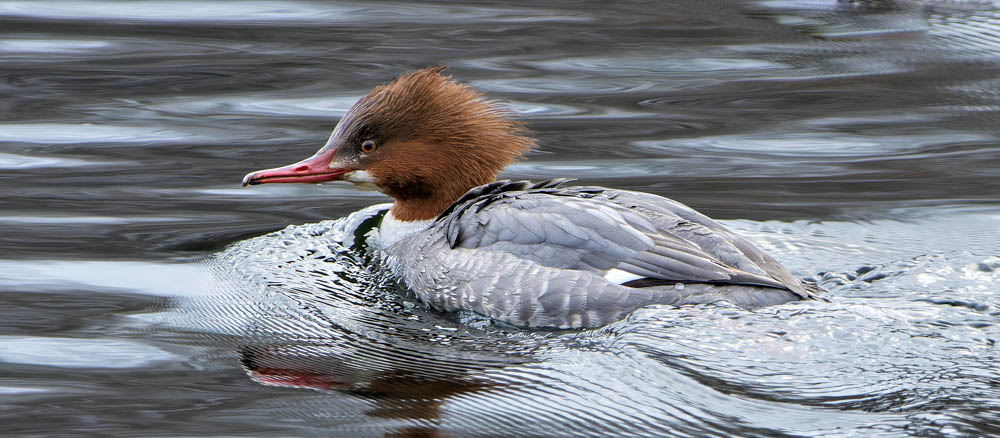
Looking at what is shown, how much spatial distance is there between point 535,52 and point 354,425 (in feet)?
20.0

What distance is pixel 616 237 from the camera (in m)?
4.83

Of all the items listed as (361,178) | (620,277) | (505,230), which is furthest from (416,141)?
(620,277)

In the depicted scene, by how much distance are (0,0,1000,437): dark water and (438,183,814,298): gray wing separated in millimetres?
193

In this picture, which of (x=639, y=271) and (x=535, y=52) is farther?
(x=535, y=52)

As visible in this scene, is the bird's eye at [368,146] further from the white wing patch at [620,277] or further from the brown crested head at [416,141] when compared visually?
the white wing patch at [620,277]

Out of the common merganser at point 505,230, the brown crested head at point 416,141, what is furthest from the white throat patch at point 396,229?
the brown crested head at point 416,141

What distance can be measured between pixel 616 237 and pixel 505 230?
0.48 meters

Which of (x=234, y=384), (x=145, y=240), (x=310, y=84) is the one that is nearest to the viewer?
(x=234, y=384)

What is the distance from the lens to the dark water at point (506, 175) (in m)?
4.00

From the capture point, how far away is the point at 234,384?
4.19 metres

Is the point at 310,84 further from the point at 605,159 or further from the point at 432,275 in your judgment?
the point at 432,275

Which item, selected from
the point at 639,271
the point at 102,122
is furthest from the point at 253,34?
the point at 639,271

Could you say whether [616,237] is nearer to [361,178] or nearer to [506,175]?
[361,178]

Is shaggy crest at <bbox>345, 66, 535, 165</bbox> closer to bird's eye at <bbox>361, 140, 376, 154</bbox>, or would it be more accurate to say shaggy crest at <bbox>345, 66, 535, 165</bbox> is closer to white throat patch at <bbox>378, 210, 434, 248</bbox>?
bird's eye at <bbox>361, 140, 376, 154</bbox>
